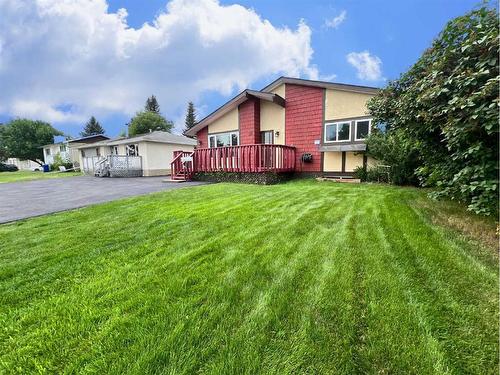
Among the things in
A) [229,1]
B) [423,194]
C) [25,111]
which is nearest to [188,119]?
[25,111]

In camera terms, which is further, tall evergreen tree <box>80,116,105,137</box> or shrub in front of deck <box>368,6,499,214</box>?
tall evergreen tree <box>80,116,105,137</box>

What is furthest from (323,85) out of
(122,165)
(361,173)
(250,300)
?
(122,165)

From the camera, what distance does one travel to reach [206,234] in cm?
346

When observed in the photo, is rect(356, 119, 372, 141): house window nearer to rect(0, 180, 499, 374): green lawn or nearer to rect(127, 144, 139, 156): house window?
rect(0, 180, 499, 374): green lawn

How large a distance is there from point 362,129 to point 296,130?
10.3ft

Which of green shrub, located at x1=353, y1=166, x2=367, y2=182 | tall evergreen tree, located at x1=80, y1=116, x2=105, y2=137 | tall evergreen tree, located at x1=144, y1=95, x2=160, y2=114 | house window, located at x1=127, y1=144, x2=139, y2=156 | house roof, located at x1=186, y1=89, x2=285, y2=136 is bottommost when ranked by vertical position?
green shrub, located at x1=353, y1=166, x2=367, y2=182

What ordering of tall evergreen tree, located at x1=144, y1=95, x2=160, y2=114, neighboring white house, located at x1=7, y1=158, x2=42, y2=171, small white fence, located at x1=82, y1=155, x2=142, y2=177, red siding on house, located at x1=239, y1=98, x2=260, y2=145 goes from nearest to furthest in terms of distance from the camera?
1. red siding on house, located at x1=239, y1=98, x2=260, y2=145
2. small white fence, located at x1=82, y1=155, x2=142, y2=177
3. neighboring white house, located at x1=7, y1=158, x2=42, y2=171
4. tall evergreen tree, located at x1=144, y1=95, x2=160, y2=114

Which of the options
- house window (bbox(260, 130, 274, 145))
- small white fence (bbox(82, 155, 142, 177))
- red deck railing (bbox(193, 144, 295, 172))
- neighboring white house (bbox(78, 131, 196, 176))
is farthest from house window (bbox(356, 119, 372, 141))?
small white fence (bbox(82, 155, 142, 177))

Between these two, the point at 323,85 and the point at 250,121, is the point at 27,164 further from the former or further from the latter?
the point at 323,85

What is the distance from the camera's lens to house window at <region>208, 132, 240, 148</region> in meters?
14.1

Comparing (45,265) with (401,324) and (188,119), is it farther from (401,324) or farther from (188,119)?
(188,119)

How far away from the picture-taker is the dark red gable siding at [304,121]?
11.3 m

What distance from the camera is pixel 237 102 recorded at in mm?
13242

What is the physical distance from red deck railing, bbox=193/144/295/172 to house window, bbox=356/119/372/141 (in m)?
3.09
